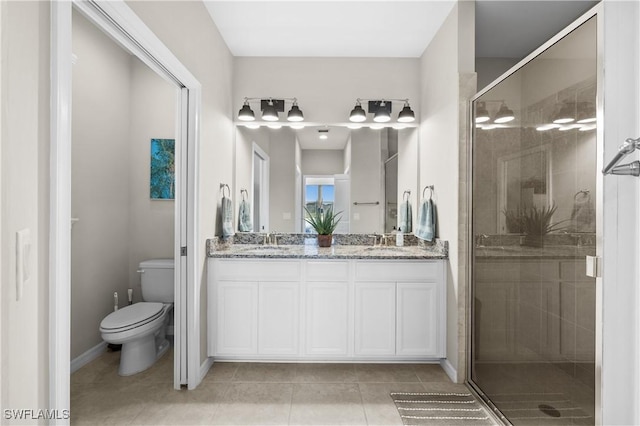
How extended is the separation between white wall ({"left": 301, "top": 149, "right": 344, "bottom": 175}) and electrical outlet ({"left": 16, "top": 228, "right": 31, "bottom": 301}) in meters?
2.28

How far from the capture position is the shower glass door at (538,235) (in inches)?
53.9

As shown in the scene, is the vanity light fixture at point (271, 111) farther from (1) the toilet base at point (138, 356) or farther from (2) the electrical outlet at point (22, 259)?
(2) the electrical outlet at point (22, 259)

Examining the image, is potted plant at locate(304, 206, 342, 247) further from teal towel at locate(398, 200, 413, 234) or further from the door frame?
the door frame

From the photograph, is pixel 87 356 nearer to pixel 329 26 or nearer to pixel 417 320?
pixel 417 320

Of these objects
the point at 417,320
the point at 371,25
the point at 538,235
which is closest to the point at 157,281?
the point at 417,320

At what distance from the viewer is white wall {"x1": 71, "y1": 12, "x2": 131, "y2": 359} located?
8.21 feet

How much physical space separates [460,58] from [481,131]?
0.55 meters

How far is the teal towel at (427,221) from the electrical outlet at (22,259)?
2.36 metres

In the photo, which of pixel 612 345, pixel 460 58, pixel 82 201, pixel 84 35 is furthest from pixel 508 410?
pixel 84 35

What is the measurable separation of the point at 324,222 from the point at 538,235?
65.4 inches

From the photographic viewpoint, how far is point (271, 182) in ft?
10.4

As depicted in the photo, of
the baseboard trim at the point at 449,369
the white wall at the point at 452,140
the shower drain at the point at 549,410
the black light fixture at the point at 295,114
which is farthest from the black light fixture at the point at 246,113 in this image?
the shower drain at the point at 549,410

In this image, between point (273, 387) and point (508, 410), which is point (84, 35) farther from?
point (508, 410)

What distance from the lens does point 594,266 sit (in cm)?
130
